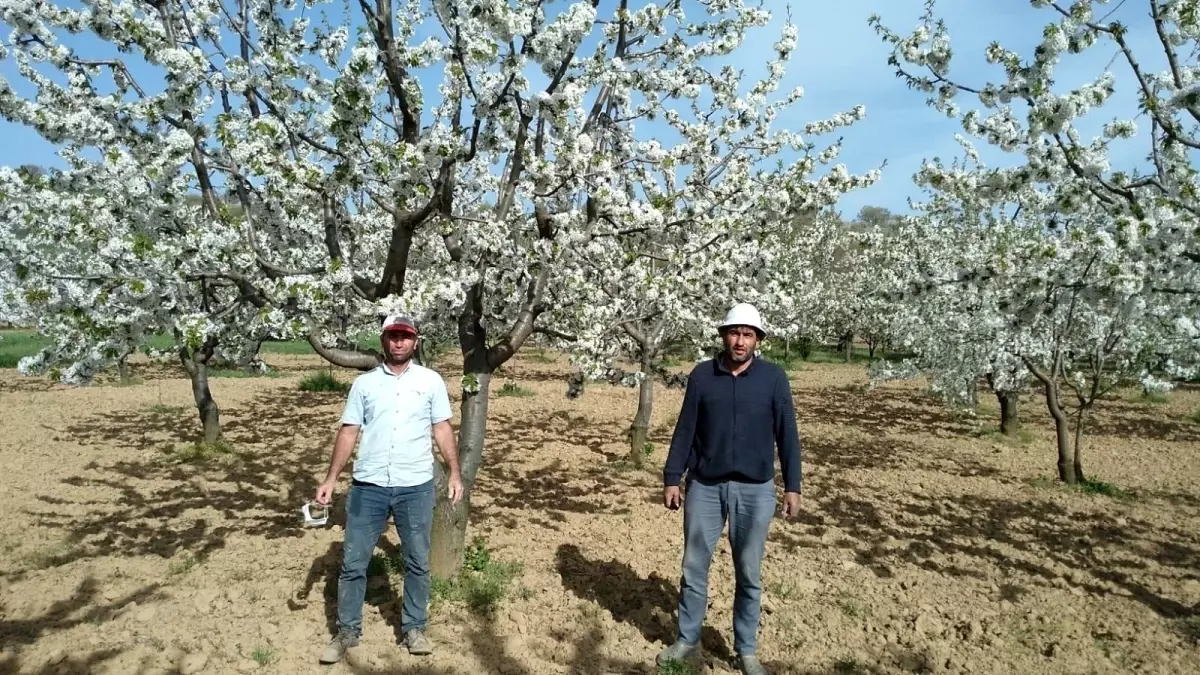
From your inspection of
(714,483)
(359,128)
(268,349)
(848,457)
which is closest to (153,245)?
(359,128)

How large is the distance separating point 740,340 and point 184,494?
741 cm

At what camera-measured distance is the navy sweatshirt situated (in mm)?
4363

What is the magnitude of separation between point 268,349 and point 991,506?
112ft

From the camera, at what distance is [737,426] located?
4.36 metres

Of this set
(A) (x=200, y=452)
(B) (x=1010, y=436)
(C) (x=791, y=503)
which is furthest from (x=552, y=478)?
(B) (x=1010, y=436)

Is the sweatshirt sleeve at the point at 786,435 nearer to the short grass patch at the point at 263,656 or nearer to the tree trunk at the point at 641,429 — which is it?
the short grass patch at the point at 263,656

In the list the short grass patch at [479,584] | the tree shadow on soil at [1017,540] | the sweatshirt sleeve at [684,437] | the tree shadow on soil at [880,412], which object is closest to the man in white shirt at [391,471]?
the short grass patch at [479,584]

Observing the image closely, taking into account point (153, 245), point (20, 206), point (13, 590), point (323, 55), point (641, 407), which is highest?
point (323, 55)

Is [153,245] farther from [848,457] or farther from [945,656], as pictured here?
[848,457]

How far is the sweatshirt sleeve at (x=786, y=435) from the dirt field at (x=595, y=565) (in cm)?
135

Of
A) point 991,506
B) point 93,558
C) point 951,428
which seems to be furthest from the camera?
point 951,428

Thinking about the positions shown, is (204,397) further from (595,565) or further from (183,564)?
(595,565)

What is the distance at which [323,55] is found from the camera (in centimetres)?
542

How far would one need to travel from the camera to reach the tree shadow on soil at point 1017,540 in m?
6.41
